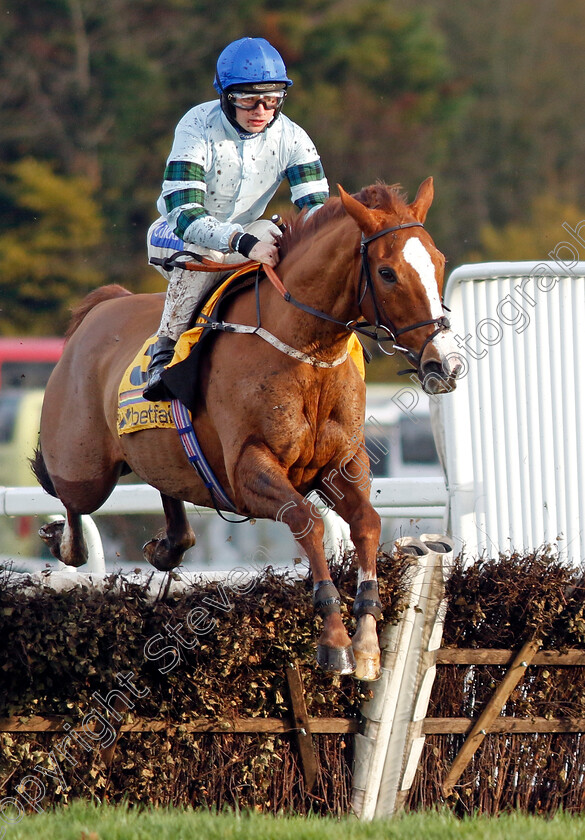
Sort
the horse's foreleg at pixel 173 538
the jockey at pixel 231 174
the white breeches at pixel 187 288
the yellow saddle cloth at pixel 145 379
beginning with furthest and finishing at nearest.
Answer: the horse's foreleg at pixel 173 538 → the white breeches at pixel 187 288 → the yellow saddle cloth at pixel 145 379 → the jockey at pixel 231 174

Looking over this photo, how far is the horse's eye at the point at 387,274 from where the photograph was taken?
13.5ft

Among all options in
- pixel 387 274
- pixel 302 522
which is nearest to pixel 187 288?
pixel 387 274

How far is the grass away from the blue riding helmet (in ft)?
9.21

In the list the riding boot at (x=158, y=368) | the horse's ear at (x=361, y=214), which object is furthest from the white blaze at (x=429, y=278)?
the riding boot at (x=158, y=368)

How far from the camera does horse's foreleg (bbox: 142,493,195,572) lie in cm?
590

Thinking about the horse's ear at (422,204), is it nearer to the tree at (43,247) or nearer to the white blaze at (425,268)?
the white blaze at (425,268)

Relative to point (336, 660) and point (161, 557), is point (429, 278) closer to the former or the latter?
point (336, 660)

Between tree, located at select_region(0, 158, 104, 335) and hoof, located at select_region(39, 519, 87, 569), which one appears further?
tree, located at select_region(0, 158, 104, 335)

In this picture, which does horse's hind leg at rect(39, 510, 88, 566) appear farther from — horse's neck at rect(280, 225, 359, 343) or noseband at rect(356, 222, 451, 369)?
noseband at rect(356, 222, 451, 369)

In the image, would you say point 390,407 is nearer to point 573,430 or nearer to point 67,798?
point 573,430

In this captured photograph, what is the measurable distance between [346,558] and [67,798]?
136 centimetres

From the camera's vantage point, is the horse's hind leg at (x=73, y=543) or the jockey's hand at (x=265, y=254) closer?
the jockey's hand at (x=265, y=254)

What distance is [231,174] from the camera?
5.04 m

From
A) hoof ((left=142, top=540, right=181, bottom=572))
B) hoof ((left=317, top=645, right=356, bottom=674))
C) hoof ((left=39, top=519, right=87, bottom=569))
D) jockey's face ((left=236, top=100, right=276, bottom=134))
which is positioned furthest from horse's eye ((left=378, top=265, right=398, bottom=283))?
hoof ((left=39, top=519, right=87, bottom=569))
